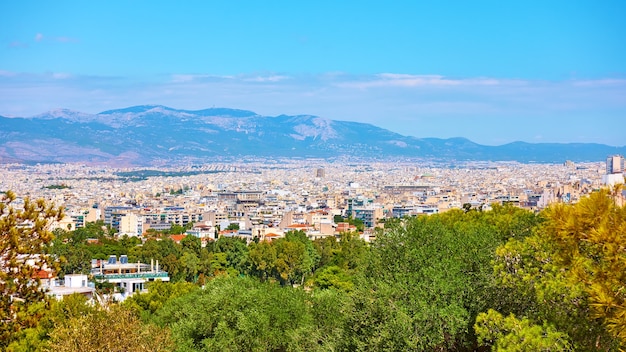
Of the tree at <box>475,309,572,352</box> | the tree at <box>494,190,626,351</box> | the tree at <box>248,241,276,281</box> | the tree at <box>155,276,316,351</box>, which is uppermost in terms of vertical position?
the tree at <box>494,190,626,351</box>

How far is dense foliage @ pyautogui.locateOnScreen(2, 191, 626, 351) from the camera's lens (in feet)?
27.1

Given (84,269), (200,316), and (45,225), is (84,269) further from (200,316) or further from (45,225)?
(45,225)

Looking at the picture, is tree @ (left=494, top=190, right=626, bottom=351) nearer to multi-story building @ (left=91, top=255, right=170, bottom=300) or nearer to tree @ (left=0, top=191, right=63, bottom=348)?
tree @ (left=0, top=191, right=63, bottom=348)

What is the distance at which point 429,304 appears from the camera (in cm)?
1181

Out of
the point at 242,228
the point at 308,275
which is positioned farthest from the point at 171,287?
the point at 242,228

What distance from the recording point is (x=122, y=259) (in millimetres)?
33375

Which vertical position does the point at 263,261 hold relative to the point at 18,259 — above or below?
below

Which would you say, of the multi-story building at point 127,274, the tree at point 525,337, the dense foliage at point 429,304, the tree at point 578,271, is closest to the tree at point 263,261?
the multi-story building at point 127,274

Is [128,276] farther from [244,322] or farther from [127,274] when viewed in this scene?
[244,322]

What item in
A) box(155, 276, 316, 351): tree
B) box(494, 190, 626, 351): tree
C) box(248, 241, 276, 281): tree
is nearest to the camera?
box(494, 190, 626, 351): tree

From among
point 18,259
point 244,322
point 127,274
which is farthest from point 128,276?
point 18,259

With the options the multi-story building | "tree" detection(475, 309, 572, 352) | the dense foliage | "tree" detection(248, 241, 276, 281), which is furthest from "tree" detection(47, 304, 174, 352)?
"tree" detection(248, 241, 276, 281)

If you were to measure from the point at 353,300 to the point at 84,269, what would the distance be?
71.8 feet

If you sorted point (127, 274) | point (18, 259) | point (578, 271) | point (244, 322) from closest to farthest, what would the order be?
point (578, 271), point (18, 259), point (244, 322), point (127, 274)
